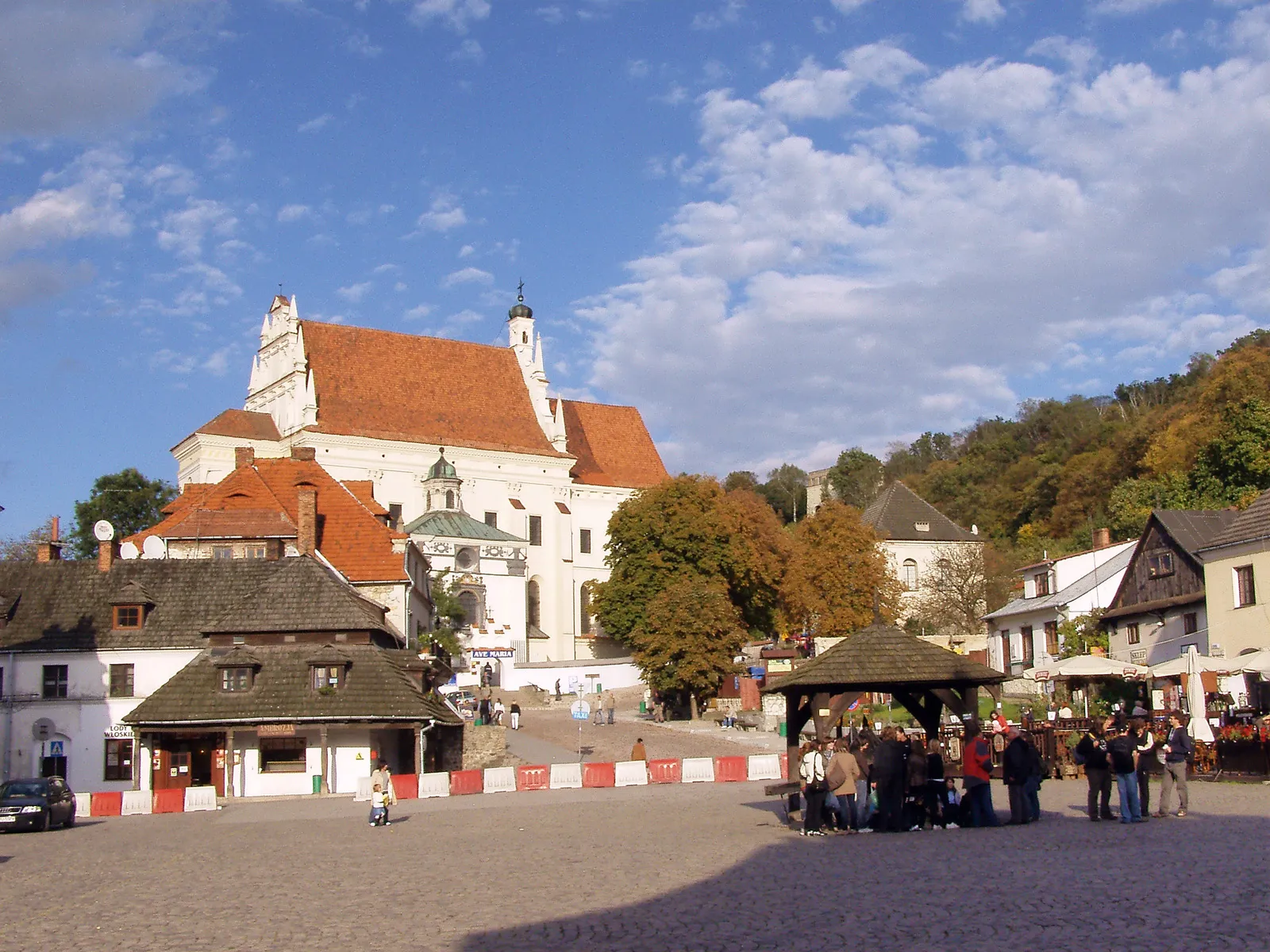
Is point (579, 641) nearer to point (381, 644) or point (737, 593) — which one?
point (737, 593)

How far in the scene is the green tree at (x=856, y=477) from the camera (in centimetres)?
13125

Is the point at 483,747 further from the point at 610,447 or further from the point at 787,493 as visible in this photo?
the point at 787,493

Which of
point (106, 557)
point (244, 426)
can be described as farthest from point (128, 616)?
point (244, 426)

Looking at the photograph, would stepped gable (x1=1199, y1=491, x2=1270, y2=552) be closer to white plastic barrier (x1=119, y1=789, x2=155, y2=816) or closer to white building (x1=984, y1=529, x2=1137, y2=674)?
white building (x1=984, y1=529, x2=1137, y2=674)

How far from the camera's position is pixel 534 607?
90062 mm

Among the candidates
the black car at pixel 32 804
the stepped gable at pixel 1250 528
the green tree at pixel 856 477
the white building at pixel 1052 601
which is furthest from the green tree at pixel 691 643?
the green tree at pixel 856 477

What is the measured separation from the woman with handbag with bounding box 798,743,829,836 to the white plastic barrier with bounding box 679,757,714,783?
51.1ft

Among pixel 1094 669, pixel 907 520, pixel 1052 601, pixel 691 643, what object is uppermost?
pixel 907 520

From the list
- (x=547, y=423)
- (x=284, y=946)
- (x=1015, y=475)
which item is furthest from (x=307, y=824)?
(x=1015, y=475)

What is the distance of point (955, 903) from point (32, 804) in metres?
22.0

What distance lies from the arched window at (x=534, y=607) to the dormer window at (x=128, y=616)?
47.0m

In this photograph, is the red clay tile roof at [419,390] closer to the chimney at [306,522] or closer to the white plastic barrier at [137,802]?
the chimney at [306,522]

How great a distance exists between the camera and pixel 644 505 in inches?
2840

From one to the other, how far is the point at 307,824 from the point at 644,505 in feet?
151
